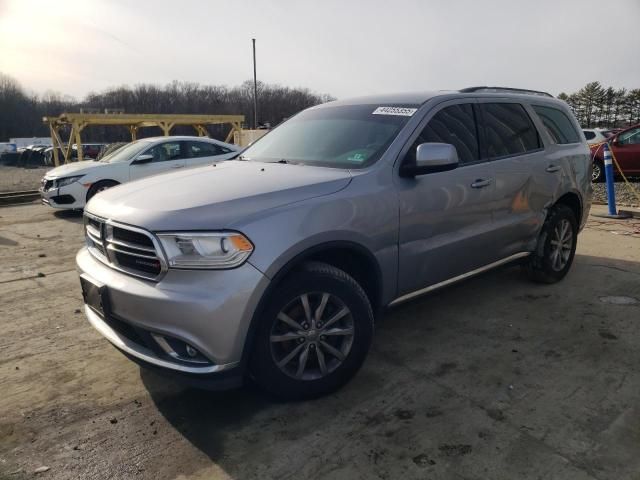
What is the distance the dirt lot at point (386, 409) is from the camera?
2.34 metres

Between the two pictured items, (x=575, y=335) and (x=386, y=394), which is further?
(x=575, y=335)

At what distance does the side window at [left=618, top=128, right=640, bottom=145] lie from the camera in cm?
1282

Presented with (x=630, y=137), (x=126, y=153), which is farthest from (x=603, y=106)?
(x=126, y=153)

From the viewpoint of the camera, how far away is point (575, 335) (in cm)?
371

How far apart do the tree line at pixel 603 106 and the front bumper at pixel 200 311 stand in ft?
180

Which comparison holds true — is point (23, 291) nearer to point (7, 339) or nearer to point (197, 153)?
point (7, 339)

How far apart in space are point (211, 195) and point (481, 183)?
2.08 m

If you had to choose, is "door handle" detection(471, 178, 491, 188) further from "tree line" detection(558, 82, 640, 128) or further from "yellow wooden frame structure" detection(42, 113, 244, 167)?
"tree line" detection(558, 82, 640, 128)

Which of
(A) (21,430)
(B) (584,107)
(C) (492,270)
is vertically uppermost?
(B) (584,107)

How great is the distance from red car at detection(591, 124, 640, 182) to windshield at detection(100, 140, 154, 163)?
11128mm

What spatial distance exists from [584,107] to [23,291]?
194ft

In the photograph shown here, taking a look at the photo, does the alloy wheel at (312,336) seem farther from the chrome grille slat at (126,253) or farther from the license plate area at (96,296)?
the license plate area at (96,296)

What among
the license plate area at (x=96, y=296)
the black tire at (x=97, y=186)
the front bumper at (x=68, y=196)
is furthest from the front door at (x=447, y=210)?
the front bumper at (x=68, y=196)

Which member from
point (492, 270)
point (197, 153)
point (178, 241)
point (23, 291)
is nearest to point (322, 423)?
point (178, 241)
